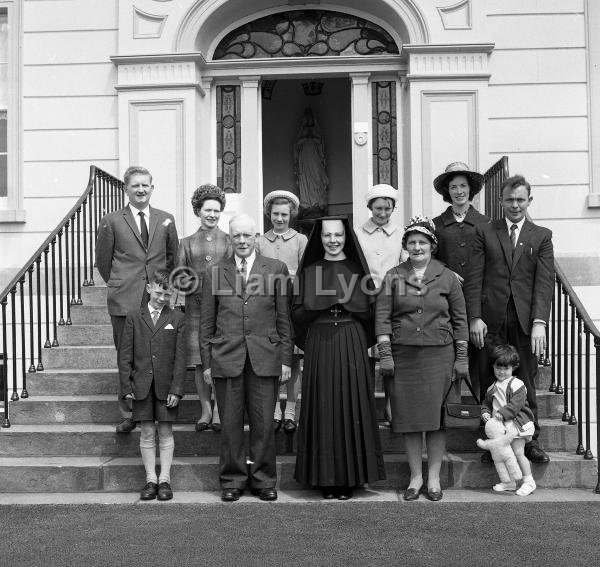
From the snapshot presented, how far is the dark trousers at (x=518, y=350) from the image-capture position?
5590 millimetres

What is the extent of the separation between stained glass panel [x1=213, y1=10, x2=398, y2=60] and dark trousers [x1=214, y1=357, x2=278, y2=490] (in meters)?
4.41

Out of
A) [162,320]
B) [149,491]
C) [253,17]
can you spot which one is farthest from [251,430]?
[253,17]

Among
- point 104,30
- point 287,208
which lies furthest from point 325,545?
point 104,30

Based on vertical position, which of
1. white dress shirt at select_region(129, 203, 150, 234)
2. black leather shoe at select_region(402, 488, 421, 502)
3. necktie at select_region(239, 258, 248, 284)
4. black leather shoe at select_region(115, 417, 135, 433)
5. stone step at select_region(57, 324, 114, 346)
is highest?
white dress shirt at select_region(129, 203, 150, 234)

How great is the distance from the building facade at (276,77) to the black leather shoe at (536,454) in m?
2.99

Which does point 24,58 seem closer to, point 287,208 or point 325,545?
point 287,208

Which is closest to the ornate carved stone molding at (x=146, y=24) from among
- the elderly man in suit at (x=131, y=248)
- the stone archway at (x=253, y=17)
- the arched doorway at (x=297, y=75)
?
the stone archway at (x=253, y=17)

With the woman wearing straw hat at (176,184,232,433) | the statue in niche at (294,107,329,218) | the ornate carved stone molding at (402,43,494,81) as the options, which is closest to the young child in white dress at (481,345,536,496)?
the woman wearing straw hat at (176,184,232,433)

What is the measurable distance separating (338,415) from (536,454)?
1307 millimetres

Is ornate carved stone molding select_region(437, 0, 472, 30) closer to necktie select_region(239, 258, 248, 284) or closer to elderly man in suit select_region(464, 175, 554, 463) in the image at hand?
elderly man in suit select_region(464, 175, 554, 463)

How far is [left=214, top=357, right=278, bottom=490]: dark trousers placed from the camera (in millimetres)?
5344

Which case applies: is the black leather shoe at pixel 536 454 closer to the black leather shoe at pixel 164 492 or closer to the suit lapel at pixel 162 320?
the black leather shoe at pixel 164 492

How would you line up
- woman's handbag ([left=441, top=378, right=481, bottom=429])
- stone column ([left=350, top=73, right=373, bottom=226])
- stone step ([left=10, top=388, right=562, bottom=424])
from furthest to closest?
1. stone column ([left=350, top=73, right=373, bottom=226])
2. stone step ([left=10, top=388, right=562, bottom=424])
3. woman's handbag ([left=441, top=378, right=481, bottom=429])

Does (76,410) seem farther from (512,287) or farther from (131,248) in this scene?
(512,287)
